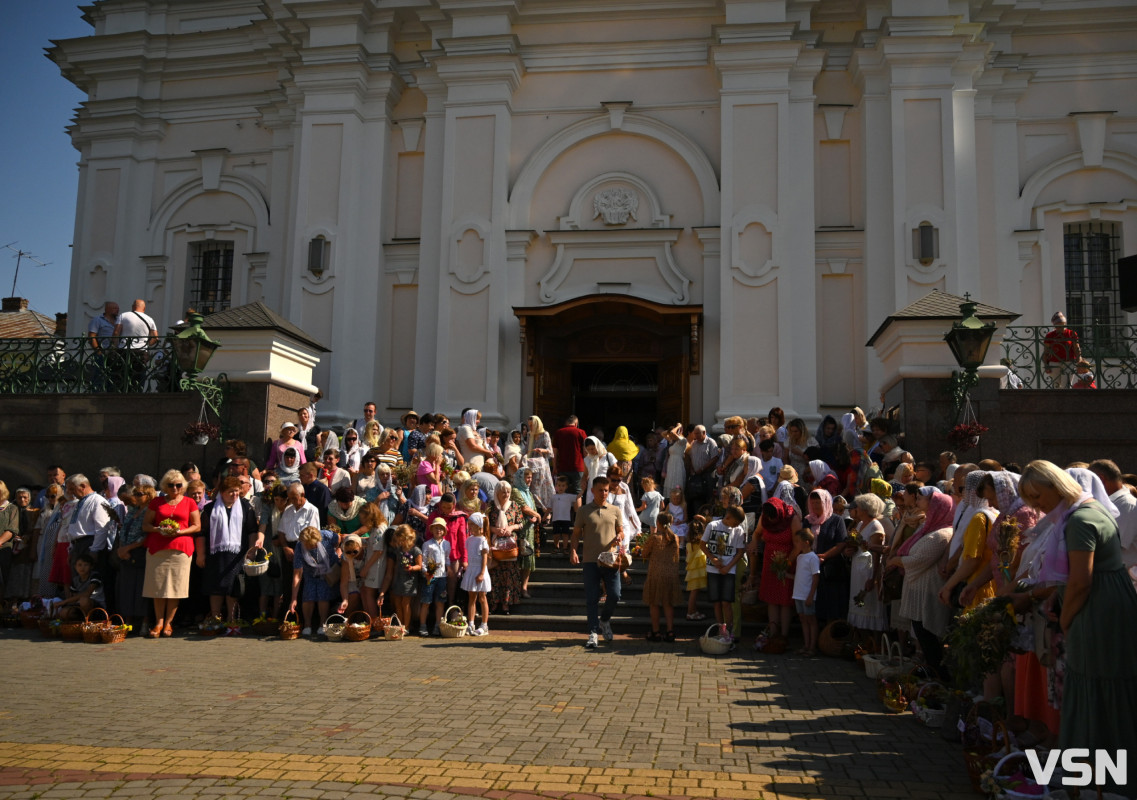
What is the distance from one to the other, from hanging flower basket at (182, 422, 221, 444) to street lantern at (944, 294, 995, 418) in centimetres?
1029

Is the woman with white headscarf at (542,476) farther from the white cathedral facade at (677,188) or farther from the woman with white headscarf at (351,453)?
the white cathedral facade at (677,188)

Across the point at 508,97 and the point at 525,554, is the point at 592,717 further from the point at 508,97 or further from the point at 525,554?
the point at 508,97

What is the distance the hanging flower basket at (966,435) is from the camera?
12.0 metres

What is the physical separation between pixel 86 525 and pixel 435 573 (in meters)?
4.46

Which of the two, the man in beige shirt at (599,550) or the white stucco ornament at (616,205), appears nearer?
the man in beige shirt at (599,550)

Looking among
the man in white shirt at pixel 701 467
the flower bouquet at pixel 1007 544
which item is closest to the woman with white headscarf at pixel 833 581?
the flower bouquet at pixel 1007 544

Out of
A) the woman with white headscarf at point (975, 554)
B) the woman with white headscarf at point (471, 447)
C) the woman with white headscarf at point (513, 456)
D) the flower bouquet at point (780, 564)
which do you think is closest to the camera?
the woman with white headscarf at point (975, 554)

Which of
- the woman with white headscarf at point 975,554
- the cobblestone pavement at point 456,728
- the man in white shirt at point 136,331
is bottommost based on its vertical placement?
the cobblestone pavement at point 456,728

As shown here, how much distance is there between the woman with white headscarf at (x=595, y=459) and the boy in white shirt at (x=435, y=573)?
3305mm

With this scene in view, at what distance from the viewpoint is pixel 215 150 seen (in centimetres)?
2150

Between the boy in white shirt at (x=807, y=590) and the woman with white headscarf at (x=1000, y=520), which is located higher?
the woman with white headscarf at (x=1000, y=520)

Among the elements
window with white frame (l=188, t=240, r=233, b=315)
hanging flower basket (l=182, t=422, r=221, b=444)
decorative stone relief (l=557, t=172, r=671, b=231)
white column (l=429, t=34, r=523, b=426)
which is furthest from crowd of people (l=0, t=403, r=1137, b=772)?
window with white frame (l=188, t=240, r=233, b=315)

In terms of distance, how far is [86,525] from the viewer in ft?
38.4

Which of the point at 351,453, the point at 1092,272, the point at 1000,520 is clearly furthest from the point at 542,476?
the point at 1092,272
